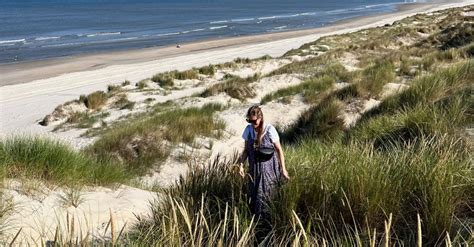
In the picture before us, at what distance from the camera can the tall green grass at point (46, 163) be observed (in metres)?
5.67

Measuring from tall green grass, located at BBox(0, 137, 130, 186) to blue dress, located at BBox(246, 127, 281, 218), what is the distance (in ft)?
7.55

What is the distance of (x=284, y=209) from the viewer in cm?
400

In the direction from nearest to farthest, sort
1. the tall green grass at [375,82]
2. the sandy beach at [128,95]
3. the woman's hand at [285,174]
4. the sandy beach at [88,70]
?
1. the woman's hand at [285,174]
2. the sandy beach at [128,95]
3. the tall green grass at [375,82]
4. the sandy beach at [88,70]

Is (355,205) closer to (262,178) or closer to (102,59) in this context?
(262,178)

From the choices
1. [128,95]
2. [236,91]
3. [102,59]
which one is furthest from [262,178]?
[102,59]

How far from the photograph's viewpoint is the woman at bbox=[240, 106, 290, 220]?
4.34 metres

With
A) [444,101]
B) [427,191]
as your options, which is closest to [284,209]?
[427,191]

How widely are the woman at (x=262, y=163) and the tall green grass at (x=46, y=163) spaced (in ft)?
7.34

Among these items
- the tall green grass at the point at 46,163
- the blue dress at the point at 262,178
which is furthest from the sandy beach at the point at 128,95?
the blue dress at the point at 262,178

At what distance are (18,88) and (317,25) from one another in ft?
128

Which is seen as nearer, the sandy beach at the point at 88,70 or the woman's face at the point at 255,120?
the woman's face at the point at 255,120

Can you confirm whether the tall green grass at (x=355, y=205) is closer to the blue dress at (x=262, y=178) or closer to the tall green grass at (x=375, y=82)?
the blue dress at (x=262, y=178)

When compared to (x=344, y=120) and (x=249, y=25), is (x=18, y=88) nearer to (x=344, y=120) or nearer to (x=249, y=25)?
(x=344, y=120)

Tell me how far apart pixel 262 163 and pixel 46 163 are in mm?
2717
